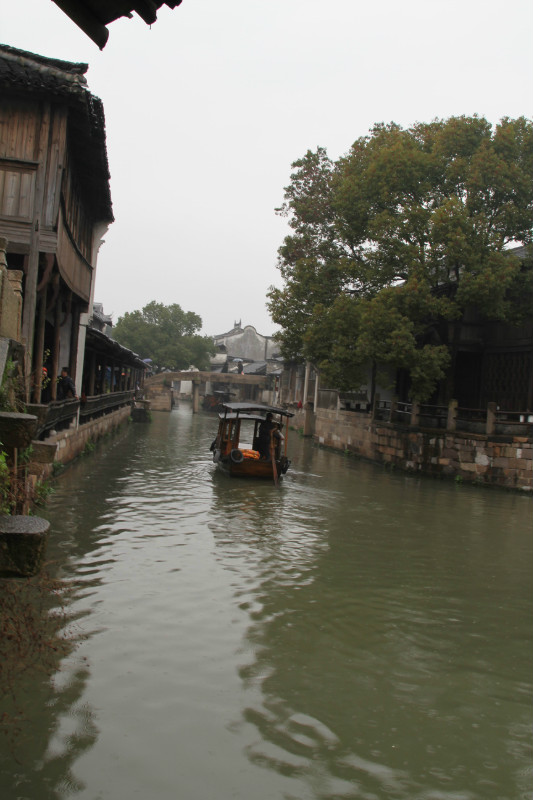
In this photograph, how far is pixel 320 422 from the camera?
102 ft

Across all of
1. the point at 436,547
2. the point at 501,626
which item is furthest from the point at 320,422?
the point at 501,626

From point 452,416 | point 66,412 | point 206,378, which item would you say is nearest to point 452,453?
point 452,416

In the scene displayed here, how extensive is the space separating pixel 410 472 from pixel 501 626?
13.1 m

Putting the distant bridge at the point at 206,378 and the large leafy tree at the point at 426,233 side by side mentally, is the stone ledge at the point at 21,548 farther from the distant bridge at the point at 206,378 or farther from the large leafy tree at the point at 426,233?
→ the distant bridge at the point at 206,378

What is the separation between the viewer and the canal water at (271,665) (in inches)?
168

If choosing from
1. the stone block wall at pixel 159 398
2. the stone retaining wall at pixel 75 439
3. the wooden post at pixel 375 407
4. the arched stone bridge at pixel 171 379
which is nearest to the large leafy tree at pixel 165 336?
the arched stone bridge at pixel 171 379

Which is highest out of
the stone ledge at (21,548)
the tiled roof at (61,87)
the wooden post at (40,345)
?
the tiled roof at (61,87)

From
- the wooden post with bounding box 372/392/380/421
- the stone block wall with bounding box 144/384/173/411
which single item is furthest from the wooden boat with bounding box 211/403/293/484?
the stone block wall with bounding box 144/384/173/411

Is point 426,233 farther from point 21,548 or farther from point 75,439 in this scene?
point 21,548

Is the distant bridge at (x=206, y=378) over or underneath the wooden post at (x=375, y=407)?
over

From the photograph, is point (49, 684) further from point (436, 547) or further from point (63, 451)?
point (63, 451)

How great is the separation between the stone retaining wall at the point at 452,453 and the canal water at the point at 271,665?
6073 millimetres

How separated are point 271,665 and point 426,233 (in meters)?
15.5

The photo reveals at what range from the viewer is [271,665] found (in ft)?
19.0
